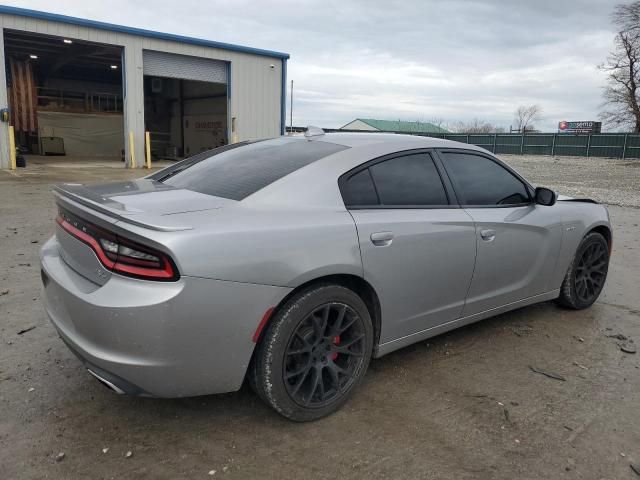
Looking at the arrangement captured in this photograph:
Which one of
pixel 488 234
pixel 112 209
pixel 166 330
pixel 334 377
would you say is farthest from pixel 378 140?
pixel 166 330

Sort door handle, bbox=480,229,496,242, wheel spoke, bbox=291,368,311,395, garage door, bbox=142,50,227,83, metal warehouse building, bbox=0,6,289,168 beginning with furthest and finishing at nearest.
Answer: garage door, bbox=142,50,227,83 < metal warehouse building, bbox=0,6,289,168 < door handle, bbox=480,229,496,242 < wheel spoke, bbox=291,368,311,395

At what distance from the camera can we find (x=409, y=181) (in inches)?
126

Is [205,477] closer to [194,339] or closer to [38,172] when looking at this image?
[194,339]

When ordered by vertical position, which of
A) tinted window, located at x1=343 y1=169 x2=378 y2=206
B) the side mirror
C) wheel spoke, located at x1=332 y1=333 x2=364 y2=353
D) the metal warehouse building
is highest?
the metal warehouse building

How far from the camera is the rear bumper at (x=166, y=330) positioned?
2154mm

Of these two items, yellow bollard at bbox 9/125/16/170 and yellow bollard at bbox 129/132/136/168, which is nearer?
yellow bollard at bbox 9/125/16/170

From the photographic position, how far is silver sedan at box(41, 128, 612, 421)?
7.25 ft

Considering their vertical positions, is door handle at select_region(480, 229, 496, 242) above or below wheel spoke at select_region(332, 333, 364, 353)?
above

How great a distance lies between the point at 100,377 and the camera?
2.32m

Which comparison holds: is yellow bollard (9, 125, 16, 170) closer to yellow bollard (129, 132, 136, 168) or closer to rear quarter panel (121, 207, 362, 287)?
yellow bollard (129, 132, 136, 168)

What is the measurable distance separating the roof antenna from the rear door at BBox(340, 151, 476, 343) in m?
0.60

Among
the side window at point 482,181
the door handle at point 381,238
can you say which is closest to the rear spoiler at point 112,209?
the door handle at point 381,238

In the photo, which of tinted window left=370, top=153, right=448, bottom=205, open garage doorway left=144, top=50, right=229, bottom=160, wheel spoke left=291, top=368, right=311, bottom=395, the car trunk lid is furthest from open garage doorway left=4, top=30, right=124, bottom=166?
wheel spoke left=291, top=368, right=311, bottom=395

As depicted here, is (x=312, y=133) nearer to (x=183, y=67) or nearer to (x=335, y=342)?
(x=335, y=342)
